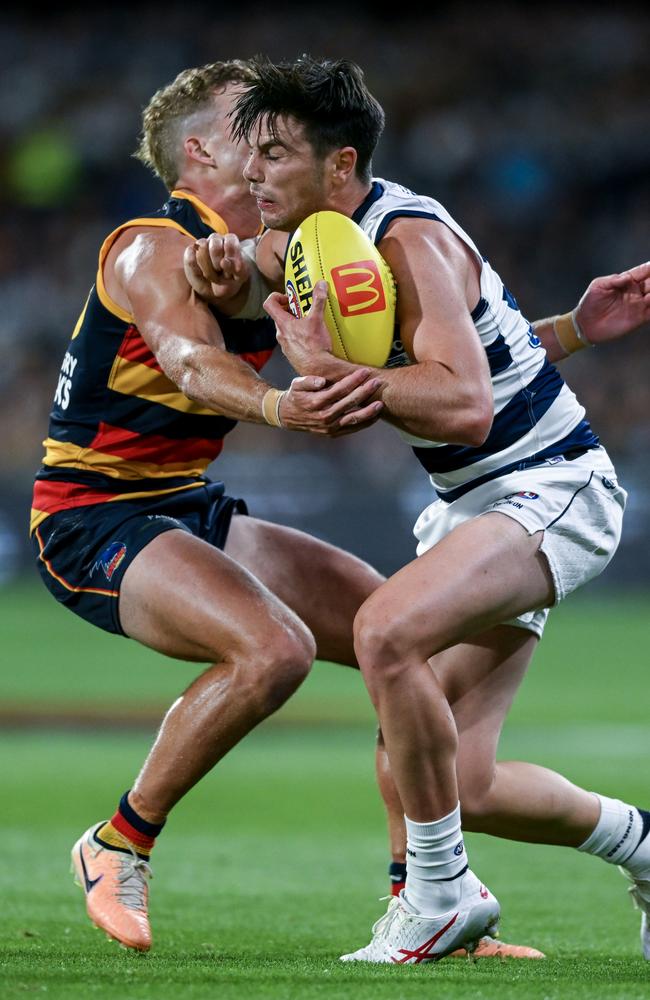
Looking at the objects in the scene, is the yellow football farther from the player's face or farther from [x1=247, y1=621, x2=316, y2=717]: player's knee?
[x1=247, y1=621, x2=316, y2=717]: player's knee

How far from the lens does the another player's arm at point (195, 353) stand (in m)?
4.45

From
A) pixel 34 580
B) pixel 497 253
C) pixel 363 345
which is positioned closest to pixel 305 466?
pixel 34 580

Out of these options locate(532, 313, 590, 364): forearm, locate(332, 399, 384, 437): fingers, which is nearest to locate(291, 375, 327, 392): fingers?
locate(332, 399, 384, 437): fingers

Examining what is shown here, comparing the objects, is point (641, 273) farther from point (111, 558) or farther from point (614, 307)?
point (111, 558)

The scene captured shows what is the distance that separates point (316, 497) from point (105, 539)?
1423cm

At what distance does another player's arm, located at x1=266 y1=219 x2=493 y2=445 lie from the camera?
4.37 m

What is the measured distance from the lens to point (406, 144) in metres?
25.3

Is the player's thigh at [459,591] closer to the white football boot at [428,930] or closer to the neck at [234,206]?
the white football boot at [428,930]

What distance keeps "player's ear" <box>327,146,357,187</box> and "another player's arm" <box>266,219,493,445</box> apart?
0.28m

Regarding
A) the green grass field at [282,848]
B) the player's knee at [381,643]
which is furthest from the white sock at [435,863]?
the player's knee at [381,643]

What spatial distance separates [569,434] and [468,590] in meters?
0.84

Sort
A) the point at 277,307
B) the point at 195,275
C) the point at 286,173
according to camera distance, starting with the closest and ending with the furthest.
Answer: the point at 277,307 → the point at 286,173 → the point at 195,275

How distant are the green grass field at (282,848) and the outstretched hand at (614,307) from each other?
2.19m

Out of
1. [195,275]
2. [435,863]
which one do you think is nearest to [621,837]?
[435,863]
